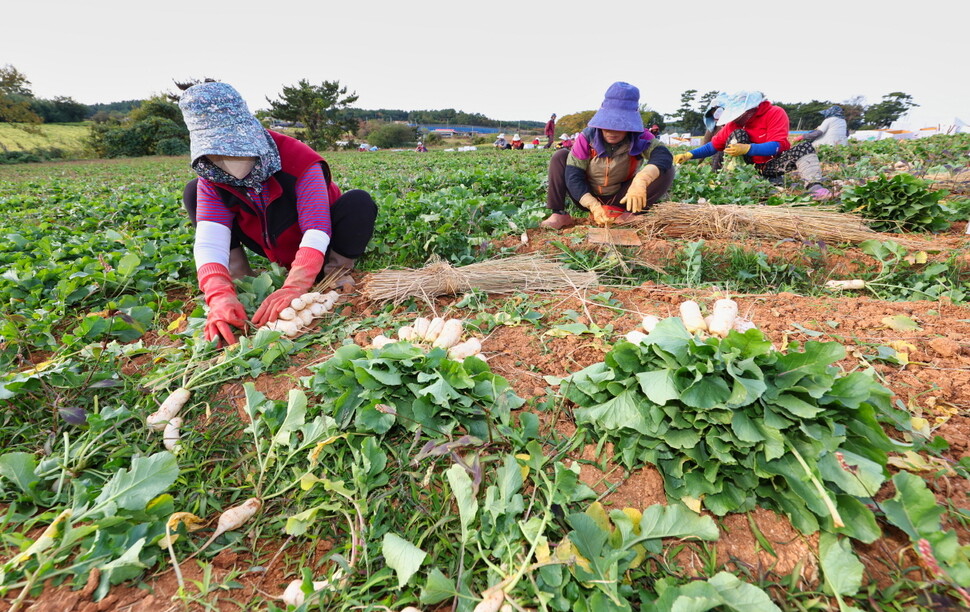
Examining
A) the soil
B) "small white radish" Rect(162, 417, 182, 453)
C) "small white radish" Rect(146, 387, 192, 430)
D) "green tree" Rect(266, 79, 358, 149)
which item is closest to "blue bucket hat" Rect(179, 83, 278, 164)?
the soil

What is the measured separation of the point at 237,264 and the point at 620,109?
3.17 meters

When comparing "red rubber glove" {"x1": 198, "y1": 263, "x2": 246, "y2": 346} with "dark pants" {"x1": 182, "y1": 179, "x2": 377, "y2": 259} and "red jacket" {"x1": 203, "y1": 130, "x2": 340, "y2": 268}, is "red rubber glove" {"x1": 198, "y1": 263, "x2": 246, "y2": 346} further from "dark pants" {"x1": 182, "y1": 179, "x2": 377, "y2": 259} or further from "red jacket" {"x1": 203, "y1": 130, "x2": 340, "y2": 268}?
"dark pants" {"x1": 182, "y1": 179, "x2": 377, "y2": 259}

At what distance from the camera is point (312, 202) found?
250cm

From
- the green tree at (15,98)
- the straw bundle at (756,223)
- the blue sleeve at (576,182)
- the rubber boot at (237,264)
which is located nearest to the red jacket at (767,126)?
the straw bundle at (756,223)

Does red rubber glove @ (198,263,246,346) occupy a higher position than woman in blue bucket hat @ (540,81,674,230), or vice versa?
woman in blue bucket hat @ (540,81,674,230)

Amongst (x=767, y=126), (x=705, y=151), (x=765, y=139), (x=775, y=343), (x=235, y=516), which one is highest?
(x=767, y=126)

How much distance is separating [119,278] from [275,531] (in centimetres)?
231

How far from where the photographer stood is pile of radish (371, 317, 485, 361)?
6.07 ft

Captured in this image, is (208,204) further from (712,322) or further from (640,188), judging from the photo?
Answer: (640,188)

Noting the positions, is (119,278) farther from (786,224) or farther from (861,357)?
(786,224)

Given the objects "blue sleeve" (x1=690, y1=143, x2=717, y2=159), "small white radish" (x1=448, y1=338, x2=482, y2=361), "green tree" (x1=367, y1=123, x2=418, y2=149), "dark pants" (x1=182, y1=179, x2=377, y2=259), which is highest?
"green tree" (x1=367, y1=123, x2=418, y2=149)

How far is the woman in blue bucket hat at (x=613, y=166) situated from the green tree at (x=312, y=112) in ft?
124

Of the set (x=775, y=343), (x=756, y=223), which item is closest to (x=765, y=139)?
(x=756, y=223)

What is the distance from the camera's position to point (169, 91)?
7.03ft
